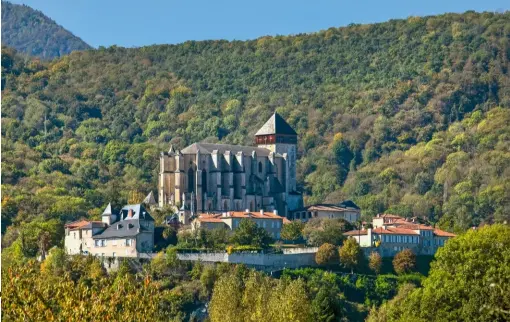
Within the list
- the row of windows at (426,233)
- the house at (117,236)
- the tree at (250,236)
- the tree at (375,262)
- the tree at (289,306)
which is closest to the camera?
the tree at (289,306)

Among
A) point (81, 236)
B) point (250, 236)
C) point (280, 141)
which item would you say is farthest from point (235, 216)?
point (280, 141)

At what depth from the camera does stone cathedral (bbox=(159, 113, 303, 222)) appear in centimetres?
12612

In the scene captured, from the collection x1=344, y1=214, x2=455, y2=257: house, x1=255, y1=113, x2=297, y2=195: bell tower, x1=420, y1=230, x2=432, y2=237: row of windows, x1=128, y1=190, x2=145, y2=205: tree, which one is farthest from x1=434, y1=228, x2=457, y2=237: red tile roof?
x1=128, y1=190, x2=145, y2=205: tree

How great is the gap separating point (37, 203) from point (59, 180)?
21.0m

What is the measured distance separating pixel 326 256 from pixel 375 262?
373 cm

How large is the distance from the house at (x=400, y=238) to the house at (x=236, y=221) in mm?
5676

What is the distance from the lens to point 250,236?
109m

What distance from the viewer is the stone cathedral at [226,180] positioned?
126125 mm

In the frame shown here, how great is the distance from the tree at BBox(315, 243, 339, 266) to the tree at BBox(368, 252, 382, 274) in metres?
2.53

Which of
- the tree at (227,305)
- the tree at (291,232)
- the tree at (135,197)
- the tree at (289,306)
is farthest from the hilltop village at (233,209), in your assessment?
the tree at (289,306)

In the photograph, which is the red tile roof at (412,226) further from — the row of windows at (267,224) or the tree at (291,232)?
the row of windows at (267,224)

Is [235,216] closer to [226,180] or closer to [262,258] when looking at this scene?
[262,258]

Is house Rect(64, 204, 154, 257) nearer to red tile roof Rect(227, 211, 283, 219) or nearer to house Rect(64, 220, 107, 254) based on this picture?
house Rect(64, 220, 107, 254)

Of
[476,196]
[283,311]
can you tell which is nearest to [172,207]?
[476,196]
